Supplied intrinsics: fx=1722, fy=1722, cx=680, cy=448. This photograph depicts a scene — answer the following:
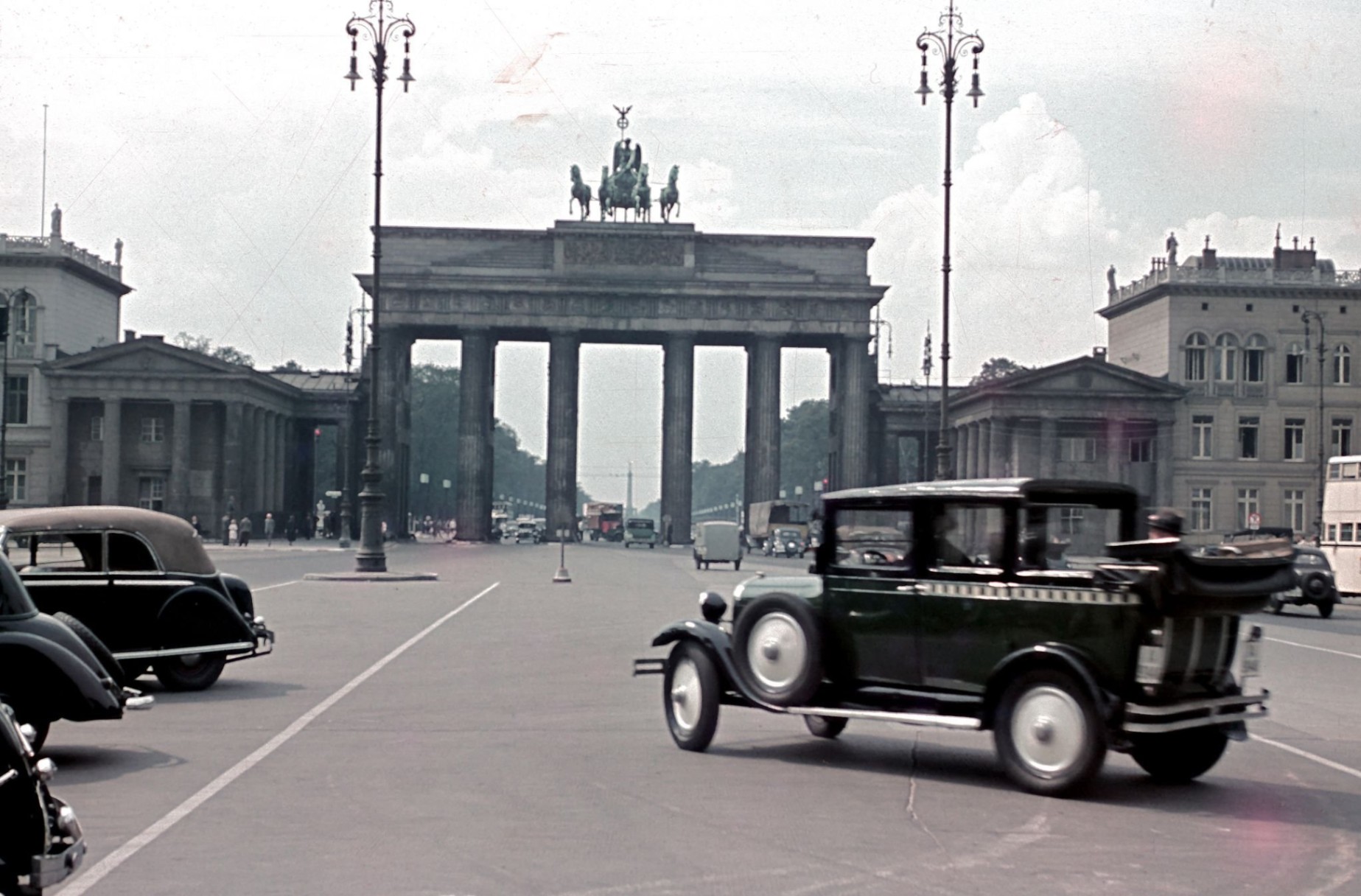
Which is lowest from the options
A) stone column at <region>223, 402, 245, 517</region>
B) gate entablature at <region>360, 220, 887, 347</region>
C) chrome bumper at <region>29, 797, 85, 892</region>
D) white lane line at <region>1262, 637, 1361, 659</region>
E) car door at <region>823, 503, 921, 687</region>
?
white lane line at <region>1262, 637, 1361, 659</region>

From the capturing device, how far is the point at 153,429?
95.1m

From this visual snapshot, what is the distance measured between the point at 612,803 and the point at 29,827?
4.31 metres

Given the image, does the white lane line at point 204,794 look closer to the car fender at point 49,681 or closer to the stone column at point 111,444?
the car fender at point 49,681

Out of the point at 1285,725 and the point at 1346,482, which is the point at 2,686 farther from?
the point at 1346,482

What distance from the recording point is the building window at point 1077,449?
9625 centimetres

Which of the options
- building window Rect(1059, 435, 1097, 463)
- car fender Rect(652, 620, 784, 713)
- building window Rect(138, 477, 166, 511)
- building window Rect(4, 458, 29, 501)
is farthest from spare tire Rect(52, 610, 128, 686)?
building window Rect(4, 458, 29, 501)

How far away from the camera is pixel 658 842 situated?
884 centimetres

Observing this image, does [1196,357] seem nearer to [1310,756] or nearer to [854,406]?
[854,406]

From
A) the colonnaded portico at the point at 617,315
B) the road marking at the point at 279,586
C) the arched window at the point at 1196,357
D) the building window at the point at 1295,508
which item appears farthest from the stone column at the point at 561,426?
the road marking at the point at 279,586

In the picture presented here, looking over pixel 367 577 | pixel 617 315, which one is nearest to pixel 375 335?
pixel 367 577

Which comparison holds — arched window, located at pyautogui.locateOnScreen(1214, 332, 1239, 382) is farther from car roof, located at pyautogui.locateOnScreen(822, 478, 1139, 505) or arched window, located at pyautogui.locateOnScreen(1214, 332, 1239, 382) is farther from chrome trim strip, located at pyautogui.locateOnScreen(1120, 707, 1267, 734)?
chrome trim strip, located at pyautogui.locateOnScreen(1120, 707, 1267, 734)

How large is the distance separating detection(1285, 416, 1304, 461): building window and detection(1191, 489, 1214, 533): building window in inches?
185

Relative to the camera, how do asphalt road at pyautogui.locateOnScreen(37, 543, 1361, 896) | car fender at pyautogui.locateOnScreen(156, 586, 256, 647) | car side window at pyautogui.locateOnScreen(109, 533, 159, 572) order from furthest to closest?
car fender at pyautogui.locateOnScreen(156, 586, 256, 647)
car side window at pyautogui.locateOnScreen(109, 533, 159, 572)
asphalt road at pyautogui.locateOnScreen(37, 543, 1361, 896)

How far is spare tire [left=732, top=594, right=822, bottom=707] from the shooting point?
11750mm
